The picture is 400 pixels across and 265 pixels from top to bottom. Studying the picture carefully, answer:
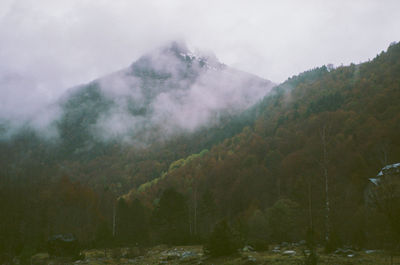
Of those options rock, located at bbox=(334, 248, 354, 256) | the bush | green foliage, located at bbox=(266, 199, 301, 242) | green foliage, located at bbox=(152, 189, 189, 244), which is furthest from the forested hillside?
the bush

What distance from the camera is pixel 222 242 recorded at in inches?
758

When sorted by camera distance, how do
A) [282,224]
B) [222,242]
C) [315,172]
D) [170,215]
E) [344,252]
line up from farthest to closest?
[315,172], [170,215], [282,224], [222,242], [344,252]

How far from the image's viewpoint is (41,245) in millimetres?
39406

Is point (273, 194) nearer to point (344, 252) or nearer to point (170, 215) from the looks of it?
point (170, 215)

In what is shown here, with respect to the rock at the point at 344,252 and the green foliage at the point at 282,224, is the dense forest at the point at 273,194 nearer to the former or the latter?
the green foliage at the point at 282,224

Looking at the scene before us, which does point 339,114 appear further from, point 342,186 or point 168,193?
point 168,193

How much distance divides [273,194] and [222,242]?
40373 mm

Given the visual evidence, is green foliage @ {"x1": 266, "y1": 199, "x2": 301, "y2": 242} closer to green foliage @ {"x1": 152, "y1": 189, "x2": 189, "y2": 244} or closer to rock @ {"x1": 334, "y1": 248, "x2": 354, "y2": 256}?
green foliage @ {"x1": 152, "y1": 189, "x2": 189, "y2": 244}

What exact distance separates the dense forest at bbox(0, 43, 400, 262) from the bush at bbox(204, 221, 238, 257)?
0.18 metres

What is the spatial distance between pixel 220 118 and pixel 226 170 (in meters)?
118

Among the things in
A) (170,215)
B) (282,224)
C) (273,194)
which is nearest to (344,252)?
(282,224)

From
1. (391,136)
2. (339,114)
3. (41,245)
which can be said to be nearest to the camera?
(41,245)

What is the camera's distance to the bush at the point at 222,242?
19.3 metres

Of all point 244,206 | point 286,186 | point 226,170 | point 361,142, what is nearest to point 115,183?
point 226,170
